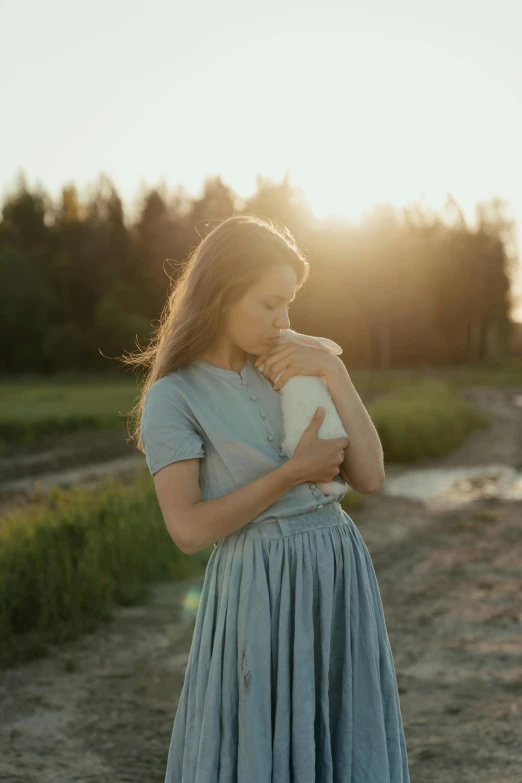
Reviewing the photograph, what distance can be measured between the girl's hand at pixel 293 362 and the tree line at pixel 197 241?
3062 centimetres

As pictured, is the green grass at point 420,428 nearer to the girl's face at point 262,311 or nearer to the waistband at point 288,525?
the waistband at point 288,525

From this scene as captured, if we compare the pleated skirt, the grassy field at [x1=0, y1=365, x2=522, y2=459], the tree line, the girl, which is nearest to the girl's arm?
the girl

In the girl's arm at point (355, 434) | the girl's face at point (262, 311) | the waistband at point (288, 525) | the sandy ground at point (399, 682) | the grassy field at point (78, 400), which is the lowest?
the grassy field at point (78, 400)

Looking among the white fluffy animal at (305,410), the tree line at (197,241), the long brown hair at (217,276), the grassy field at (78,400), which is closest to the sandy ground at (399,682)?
the white fluffy animal at (305,410)

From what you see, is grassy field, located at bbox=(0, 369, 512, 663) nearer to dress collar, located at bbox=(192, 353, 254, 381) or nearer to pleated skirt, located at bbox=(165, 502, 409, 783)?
dress collar, located at bbox=(192, 353, 254, 381)

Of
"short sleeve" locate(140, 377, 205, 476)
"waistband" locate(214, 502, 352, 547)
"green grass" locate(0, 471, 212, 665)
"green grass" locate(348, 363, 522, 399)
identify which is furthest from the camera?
"green grass" locate(348, 363, 522, 399)

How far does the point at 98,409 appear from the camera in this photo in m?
21.0

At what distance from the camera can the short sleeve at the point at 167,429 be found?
2037 millimetres

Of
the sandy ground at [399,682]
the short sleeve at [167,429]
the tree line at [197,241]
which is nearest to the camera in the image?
the short sleeve at [167,429]

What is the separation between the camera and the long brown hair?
6.84 feet

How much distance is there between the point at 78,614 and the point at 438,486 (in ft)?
22.1

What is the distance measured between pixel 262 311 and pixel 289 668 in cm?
84

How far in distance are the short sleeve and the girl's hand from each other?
0.23m

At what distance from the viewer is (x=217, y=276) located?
2.09 metres
